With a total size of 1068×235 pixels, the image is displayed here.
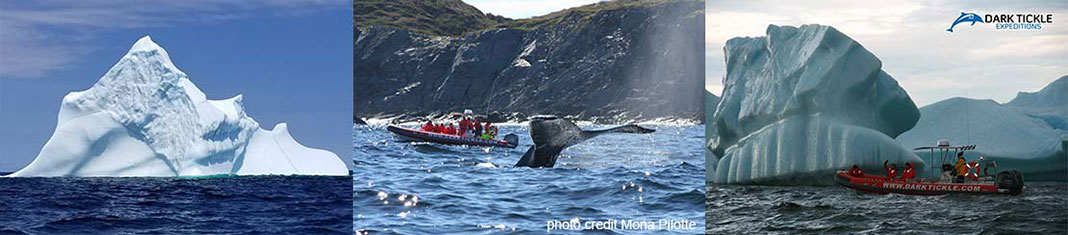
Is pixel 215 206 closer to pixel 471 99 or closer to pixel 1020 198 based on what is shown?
pixel 471 99

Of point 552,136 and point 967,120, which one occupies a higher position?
point 967,120

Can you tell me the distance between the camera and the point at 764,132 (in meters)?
12.3

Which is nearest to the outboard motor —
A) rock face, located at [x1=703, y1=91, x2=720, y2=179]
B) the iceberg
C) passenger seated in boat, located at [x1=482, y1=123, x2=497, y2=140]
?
rock face, located at [x1=703, y1=91, x2=720, y2=179]

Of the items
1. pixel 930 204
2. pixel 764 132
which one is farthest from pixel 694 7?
pixel 930 204

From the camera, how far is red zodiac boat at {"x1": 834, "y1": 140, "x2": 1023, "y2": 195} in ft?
38.4

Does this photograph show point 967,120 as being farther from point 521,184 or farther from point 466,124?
point 466,124

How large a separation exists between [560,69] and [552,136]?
0.84 metres

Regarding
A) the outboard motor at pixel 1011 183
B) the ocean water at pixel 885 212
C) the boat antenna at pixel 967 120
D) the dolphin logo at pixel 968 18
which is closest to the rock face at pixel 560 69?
the ocean water at pixel 885 212

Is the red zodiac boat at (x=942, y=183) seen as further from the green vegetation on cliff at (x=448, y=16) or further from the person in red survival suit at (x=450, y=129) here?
the person in red survival suit at (x=450, y=129)

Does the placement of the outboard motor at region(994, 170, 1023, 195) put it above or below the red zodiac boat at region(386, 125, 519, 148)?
below

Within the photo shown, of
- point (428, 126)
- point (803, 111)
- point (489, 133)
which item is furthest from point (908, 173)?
point (428, 126)

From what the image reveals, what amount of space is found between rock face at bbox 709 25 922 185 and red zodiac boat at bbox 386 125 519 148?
263cm

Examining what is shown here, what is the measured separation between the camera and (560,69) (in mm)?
11531

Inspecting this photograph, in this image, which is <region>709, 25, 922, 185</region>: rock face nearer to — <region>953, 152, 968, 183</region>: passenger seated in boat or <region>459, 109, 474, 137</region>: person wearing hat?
<region>953, 152, 968, 183</region>: passenger seated in boat
